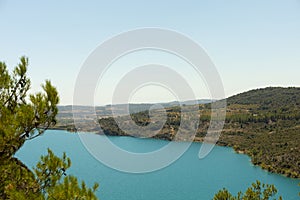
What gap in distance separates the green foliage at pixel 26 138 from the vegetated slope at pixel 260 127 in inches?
1430

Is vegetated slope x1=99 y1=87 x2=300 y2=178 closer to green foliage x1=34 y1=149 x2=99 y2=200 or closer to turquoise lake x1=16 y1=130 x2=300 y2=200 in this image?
turquoise lake x1=16 y1=130 x2=300 y2=200

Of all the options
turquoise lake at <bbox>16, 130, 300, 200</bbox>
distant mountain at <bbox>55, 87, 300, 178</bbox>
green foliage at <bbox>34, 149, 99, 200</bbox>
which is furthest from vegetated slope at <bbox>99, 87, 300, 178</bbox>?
green foliage at <bbox>34, 149, 99, 200</bbox>

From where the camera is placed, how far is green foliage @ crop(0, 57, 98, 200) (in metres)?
3.05

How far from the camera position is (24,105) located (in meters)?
3.23

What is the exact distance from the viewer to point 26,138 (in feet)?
10.9

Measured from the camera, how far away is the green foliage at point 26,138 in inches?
120

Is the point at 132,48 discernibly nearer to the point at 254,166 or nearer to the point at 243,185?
the point at 243,185

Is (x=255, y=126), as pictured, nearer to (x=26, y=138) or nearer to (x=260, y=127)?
(x=260, y=127)

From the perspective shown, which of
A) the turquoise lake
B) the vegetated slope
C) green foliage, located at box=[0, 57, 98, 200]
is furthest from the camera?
the vegetated slope

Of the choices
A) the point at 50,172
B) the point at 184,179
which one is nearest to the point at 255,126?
the point at 184,179

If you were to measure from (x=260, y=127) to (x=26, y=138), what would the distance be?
195ft

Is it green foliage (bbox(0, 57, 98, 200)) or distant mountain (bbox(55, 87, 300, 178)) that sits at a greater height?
distant mountain (bbox(55, 87, 300, 178))

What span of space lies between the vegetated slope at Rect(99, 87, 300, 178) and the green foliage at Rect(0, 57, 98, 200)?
3631cm

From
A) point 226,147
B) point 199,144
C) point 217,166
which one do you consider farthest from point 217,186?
point 199,144
